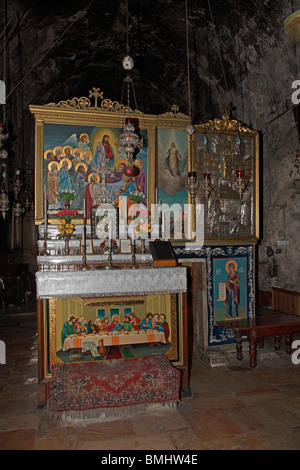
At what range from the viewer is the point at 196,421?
3.81m

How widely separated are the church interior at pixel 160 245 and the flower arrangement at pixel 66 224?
0.21ft

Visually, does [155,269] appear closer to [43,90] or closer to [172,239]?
[172,239]

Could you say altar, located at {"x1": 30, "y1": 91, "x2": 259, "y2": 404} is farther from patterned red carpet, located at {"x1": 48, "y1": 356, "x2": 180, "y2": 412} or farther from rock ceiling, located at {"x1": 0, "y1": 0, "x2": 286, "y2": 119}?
rock ceiling, located at {"x1": 0, "y1": 0, "x2": 286, "y2": 119}

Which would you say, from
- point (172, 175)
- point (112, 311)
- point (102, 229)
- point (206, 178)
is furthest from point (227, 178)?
point (112, 311)

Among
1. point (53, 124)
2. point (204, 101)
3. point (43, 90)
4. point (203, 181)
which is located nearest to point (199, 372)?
point (203, 181)

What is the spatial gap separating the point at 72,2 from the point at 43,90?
12.8 feet

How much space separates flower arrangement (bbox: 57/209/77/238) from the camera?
5156 mm

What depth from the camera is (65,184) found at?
18.6 feet

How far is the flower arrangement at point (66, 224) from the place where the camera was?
5.16m

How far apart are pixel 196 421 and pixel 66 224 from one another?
121 inches

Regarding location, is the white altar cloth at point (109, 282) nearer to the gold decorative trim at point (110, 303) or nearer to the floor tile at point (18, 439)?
the gold decorative trim at point (110, 303)

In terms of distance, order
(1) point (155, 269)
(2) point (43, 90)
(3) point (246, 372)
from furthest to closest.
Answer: (2) point (43, 90) < (3) point (246, 372) < (1) point (155, 269)

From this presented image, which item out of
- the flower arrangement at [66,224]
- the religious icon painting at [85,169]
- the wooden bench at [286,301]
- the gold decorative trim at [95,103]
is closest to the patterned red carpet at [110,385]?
the flower arrangement at [66,224]

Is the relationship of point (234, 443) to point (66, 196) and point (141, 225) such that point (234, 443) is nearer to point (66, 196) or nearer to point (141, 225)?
point (141, 225)
